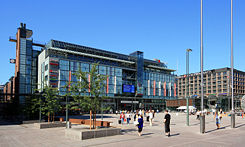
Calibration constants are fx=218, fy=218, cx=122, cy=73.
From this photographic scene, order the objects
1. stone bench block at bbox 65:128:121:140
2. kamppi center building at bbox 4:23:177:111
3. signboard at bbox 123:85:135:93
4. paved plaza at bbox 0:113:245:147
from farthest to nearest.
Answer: signboard at bbox 123:85:135:93
kamppi center building at bbox 4:23:177:111
stone bench block at bbox 65:128:121:140
paved plaza at bbox 0:113:245:147

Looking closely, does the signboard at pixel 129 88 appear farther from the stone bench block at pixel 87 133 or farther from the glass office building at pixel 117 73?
the stone bench block at pixel 87 133

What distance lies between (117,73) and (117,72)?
0.35m

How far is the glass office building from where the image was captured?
200 feet

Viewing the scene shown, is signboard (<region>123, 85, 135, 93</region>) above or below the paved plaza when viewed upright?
above

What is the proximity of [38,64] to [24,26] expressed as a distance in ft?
43.1

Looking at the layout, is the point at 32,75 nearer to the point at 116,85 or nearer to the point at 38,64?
the point at 38,64

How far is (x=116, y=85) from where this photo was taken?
72.9m

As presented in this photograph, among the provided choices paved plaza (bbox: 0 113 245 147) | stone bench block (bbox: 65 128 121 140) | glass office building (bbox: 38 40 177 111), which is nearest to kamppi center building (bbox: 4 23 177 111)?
glass office building (bbox: 38 40 177 111)

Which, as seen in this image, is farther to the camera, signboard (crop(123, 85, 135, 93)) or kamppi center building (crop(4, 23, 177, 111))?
signboard (crop(123, 85, 135, 93))

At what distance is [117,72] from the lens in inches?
2913

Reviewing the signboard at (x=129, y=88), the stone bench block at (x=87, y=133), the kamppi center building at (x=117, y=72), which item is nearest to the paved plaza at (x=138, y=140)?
the stone bench block at (x=87, y=133)

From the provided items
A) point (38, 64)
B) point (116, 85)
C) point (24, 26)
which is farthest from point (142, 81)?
point (24, 26)

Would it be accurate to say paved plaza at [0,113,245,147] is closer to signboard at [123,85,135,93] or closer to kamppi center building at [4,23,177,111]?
kamppi center building at [4,23,177,111]

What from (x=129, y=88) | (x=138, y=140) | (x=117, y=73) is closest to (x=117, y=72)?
(x=117, y=73)
